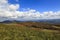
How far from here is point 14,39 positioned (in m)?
20.0

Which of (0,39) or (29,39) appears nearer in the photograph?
(0,39)

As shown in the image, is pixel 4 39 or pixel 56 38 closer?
pixel 4 39

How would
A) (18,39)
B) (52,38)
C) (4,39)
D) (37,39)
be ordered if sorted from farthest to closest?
(52,38) → (37,39) → (18,39) → (4,39)

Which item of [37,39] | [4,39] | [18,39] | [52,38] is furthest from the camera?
[52,38]

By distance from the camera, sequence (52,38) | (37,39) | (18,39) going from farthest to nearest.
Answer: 1. (52,38)
2. (37,39)
3. (18,39)

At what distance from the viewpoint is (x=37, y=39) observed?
21625 millimetres

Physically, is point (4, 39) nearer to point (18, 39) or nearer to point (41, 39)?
point (18, 39)

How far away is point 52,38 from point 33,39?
4.16 m

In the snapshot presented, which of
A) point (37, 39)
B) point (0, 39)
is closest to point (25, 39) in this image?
point (37, 39)

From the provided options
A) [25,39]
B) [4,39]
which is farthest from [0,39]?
[25,39]

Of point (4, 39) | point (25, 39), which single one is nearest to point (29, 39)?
point (25, 39)

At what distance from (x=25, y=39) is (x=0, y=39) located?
3.47m

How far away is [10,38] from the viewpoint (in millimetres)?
19766

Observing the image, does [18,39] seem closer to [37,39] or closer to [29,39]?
[29,39]
